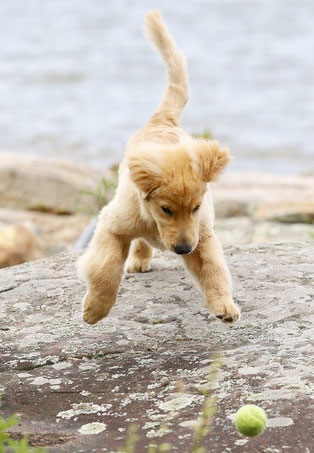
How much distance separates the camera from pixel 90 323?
4129 millimetres

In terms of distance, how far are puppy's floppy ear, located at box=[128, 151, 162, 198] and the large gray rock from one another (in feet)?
19.3

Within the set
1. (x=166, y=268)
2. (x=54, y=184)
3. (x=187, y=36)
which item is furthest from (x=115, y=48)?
(x=166, y=268)

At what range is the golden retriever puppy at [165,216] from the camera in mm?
3775

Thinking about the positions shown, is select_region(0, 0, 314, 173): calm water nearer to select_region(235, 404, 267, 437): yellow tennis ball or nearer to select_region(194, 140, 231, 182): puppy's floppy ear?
select_region(194, 140, 231, 182): puppy's floppy ear

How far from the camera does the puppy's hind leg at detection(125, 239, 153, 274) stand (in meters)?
5.14

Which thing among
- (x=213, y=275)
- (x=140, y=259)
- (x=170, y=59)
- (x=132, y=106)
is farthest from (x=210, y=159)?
(x=132, y=106)

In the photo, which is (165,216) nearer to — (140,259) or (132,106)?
(140,259)

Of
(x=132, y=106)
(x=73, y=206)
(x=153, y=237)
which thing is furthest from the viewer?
(x=132, y=106)

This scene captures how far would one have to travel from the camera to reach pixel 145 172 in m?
3.78

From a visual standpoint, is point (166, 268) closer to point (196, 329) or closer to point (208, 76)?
point (196, 329)

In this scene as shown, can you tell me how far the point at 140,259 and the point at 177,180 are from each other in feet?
4.76

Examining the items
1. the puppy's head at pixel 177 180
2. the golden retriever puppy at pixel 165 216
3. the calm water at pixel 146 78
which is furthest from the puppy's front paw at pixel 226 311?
the calm water at pixel 146 78

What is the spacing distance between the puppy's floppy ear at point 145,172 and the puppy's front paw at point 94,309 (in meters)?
0.53

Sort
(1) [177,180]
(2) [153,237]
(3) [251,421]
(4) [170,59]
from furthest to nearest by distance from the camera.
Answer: (4) [170,59] < (2) [153,237] < (1) [177,180] < (3) [251,421]
